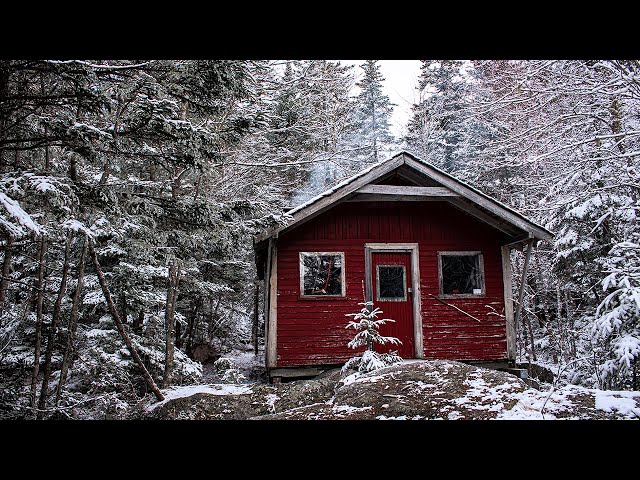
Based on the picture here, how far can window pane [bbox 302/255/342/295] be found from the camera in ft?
31.2

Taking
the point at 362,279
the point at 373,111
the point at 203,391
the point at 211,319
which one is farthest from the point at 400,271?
the point at 373,111

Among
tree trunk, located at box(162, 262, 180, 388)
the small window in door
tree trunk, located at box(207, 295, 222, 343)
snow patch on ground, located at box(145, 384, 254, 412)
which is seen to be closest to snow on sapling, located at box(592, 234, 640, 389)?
the small window in door

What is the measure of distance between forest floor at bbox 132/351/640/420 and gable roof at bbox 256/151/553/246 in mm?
3243

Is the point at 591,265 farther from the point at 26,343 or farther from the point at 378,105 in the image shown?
the point at 378,105

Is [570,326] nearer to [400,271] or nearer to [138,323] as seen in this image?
[400,271]

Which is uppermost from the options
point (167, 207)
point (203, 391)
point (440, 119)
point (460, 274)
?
point (440, 119)

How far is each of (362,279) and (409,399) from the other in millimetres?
4991

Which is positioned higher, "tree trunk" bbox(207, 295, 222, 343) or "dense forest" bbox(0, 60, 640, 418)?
"dense forest" bbox(0, 60, 640, 418)

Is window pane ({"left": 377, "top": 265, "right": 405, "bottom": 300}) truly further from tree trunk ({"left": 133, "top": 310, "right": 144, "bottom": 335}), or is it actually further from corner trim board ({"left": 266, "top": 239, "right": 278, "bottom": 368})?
tree trunk ({"left": 133, "top": 310, "right": 144, "bottom": 335})

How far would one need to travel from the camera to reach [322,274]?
9648 millimetres

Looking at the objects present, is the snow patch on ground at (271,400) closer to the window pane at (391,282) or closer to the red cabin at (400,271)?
the red cabin at (400,271)
